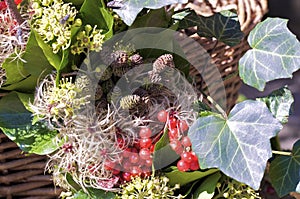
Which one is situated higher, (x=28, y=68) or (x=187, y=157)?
(x=28, y=68)

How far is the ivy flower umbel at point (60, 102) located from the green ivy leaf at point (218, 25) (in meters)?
0.25

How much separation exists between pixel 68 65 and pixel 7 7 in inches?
4.3

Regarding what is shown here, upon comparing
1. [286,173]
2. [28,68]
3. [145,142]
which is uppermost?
[28,68]

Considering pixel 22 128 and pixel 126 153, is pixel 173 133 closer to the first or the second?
pixel 126 153

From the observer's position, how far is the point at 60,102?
816 millimetres

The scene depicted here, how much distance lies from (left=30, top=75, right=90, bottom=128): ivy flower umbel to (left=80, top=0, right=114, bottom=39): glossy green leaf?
9cm

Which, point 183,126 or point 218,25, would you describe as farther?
point 218,25

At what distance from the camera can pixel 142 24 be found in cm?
89

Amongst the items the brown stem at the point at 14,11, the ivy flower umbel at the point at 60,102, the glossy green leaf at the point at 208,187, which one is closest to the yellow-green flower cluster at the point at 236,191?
the glossy green leaf at the point at 208,187

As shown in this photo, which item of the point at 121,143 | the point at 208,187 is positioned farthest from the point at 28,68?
the point at 208,187

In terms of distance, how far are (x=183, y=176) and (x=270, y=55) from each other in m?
0.20

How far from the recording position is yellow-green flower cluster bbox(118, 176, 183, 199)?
83cm

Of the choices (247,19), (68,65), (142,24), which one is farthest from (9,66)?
(247,19)

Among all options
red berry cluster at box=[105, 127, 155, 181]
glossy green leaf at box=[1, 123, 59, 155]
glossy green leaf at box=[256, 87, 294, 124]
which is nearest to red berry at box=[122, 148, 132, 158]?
red berry cluster at box=[105, 127, 155, 181]
